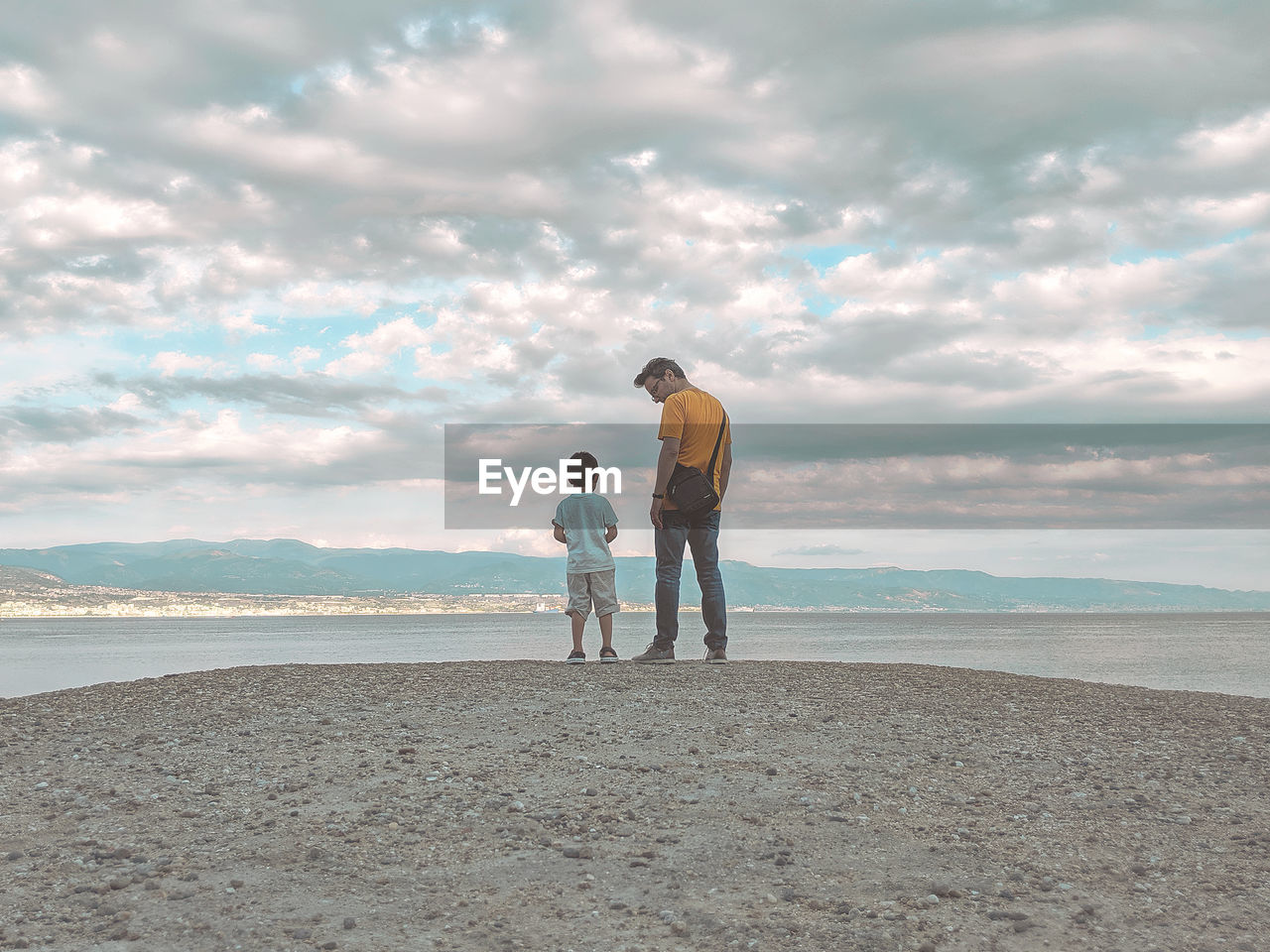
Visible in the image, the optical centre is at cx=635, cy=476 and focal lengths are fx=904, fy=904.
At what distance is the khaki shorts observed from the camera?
1059 cm

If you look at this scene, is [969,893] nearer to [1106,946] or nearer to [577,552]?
[1106,946]

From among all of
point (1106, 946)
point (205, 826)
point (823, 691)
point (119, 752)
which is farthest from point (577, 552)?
point (1106, 946)

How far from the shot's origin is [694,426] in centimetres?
988

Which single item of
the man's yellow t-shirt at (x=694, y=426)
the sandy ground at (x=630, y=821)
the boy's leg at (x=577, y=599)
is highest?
the man's yellow t-shirt at (x=694, y=426)

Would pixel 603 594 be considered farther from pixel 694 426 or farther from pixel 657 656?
pixel 694 426

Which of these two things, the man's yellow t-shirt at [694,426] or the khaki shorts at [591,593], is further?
the khaki shorts at [591,593]

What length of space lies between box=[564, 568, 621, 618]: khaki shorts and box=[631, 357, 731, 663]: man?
69cm

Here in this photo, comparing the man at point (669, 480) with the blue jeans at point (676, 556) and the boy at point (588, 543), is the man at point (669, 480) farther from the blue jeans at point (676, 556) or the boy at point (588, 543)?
the boy at point (588, 543)

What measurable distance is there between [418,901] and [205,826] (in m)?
1.71

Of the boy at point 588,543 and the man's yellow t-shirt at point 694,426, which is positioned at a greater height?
the man's yellow t-shirt at point 694,426

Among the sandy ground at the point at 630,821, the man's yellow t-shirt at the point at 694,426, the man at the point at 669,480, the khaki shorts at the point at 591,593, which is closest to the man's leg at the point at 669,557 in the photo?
the man at the point at 669,480

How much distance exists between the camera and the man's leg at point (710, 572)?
9.99 meters

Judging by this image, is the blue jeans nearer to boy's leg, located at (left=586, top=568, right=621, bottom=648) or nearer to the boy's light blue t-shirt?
boy's leg, located at (left=586, top=568, right=621, bottom=648)

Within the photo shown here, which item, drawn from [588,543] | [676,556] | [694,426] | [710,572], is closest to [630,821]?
[676,556]
